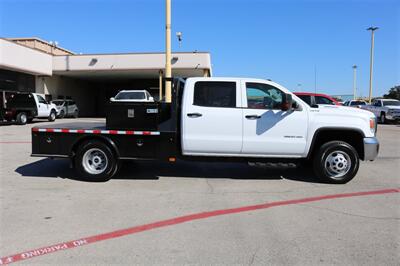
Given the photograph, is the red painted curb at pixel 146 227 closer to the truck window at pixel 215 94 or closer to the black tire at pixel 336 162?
the black tire at pixel 336 162

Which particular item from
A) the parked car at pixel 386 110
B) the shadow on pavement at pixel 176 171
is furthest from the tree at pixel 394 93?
the shadow on pavement at pixel 176 171

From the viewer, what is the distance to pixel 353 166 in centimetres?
718

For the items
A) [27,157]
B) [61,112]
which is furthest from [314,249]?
[61,112]

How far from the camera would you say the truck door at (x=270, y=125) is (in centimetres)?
702

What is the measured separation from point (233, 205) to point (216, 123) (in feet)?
6.08

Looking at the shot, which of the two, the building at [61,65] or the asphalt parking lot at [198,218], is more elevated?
the building at [61,65]

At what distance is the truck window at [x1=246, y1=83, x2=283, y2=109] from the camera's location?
23.3 feet

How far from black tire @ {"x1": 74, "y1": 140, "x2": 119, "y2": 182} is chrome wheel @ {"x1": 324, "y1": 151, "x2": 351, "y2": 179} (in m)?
4.21

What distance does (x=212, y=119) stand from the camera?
22.9 ft

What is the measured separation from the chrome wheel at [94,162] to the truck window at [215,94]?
2.15 meters

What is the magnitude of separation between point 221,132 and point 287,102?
1.37m

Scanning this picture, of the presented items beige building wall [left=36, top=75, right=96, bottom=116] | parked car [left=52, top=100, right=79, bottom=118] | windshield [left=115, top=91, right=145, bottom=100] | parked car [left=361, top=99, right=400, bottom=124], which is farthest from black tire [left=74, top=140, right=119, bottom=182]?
beige building wall [left=36, top=75, right=96, bottom=116]

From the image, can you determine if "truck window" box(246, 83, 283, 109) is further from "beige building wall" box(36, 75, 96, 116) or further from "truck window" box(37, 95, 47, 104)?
"beige building wall" box(36, 75, 96, 116)

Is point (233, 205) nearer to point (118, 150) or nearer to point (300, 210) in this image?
point (300, 210)
